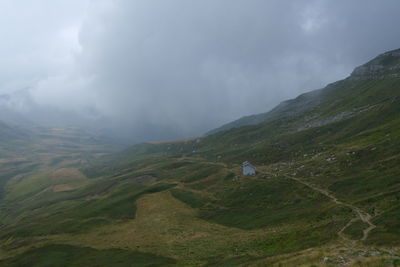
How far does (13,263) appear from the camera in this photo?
7031cm

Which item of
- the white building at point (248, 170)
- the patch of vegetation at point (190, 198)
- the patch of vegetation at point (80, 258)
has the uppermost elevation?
the white building at point (248, 170)

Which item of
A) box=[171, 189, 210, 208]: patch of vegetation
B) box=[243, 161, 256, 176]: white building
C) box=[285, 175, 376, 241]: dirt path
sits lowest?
box=[285, 175, 376, 241]: dirt path

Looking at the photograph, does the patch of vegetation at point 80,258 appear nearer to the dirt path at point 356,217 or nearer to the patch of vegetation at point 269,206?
the patch of vegetation at point 269,206

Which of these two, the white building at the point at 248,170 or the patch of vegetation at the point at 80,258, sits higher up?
the white building at the point at 248,170

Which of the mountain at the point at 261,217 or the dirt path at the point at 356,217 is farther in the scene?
the mountain at the point at 261,217

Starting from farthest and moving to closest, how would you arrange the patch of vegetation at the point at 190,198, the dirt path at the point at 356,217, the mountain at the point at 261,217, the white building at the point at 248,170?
the white building at the point at 248,170, the patch of vegetation at the point at 190,198, the mountain at the point at 261,217, the dirt path at the point at 356,217

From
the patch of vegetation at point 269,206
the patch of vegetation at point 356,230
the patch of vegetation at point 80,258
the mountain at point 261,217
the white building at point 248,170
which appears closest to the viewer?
the patch of vegetation at point 356,230

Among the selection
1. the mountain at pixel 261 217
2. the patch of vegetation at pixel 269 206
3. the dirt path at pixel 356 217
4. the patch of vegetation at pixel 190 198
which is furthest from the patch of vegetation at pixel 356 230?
the patch of vegetation at pixel 190 198

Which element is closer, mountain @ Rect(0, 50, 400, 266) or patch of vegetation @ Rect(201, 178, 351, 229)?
mountain @ Rect(0, 50, 400, 266)

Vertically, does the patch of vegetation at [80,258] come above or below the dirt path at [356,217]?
below

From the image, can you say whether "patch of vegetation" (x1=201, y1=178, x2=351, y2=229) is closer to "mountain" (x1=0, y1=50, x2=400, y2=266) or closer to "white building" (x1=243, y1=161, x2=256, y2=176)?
"mountain" (x1=0, y1=50, x2=400, y2=266)

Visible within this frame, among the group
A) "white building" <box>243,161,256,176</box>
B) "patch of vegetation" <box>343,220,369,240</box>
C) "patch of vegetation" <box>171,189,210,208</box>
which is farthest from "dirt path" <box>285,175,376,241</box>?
"white building" <box>243,161,256,176</box>

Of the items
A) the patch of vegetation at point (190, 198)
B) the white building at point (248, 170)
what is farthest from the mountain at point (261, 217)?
the white building at point (248, 170)

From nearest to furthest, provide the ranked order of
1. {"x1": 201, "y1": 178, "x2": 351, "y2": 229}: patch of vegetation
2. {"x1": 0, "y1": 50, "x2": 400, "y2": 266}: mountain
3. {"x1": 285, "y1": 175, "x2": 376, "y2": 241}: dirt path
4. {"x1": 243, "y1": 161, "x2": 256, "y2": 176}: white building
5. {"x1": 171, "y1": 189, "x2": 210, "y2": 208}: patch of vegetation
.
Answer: {"x1": 285, "y1": 175, "x2": 376, "y2": 241}: dirt path → {"x1": 0, "y1": 50, "x2": 400, "y2": 266}: mountain → {"x1": 201, "y1": 178, "x2": 351, "y2": 229}: patch of vegetation → {"x1": 171, "y1": 189, "x2": 210, "y2": 208}: patch of vegetation → {"x1": 243, "y1": 161, "x2": 256, "y2": 176}: white building
